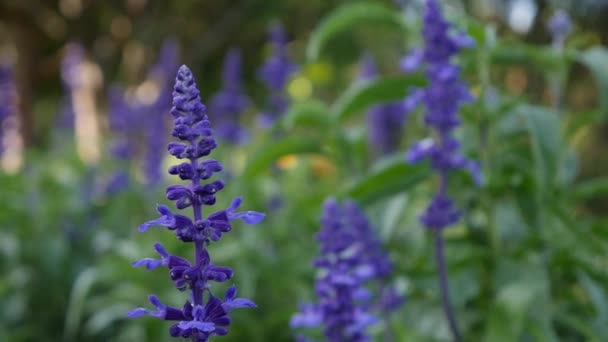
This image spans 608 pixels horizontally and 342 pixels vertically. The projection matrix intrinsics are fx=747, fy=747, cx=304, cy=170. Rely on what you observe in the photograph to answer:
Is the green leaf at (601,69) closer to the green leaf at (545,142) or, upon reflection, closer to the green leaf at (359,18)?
the green leaf at (545,142)

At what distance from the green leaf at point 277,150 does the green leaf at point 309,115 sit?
80 millimetres

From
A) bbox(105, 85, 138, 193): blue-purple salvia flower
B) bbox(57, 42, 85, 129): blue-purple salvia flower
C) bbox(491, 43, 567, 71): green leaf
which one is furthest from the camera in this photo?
bbox(57, 42, 85, 129): blue-purple salvia flower

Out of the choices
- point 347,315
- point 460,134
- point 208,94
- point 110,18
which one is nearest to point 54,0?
point 110,18

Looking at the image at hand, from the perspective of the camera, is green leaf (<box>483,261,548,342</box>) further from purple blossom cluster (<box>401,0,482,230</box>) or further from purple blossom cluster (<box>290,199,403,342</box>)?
purple blossom cluster (<box>290,199,403,342</box>)

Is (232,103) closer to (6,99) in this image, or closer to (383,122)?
(383,122)

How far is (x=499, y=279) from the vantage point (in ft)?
9.53

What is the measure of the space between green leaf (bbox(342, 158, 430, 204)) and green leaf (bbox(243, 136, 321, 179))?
1.10ft

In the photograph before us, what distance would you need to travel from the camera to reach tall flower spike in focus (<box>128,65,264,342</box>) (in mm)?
1314

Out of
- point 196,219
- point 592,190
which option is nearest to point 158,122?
point 592,190

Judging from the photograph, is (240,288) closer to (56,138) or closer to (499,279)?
(499,279)

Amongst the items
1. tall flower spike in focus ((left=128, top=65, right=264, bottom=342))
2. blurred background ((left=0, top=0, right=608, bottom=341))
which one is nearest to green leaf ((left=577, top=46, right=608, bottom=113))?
blurred background ((left=0, top=0, right=608, bottom=341))

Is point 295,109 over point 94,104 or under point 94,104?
under

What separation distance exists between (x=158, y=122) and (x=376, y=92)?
3019 mm

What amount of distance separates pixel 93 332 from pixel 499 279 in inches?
106
